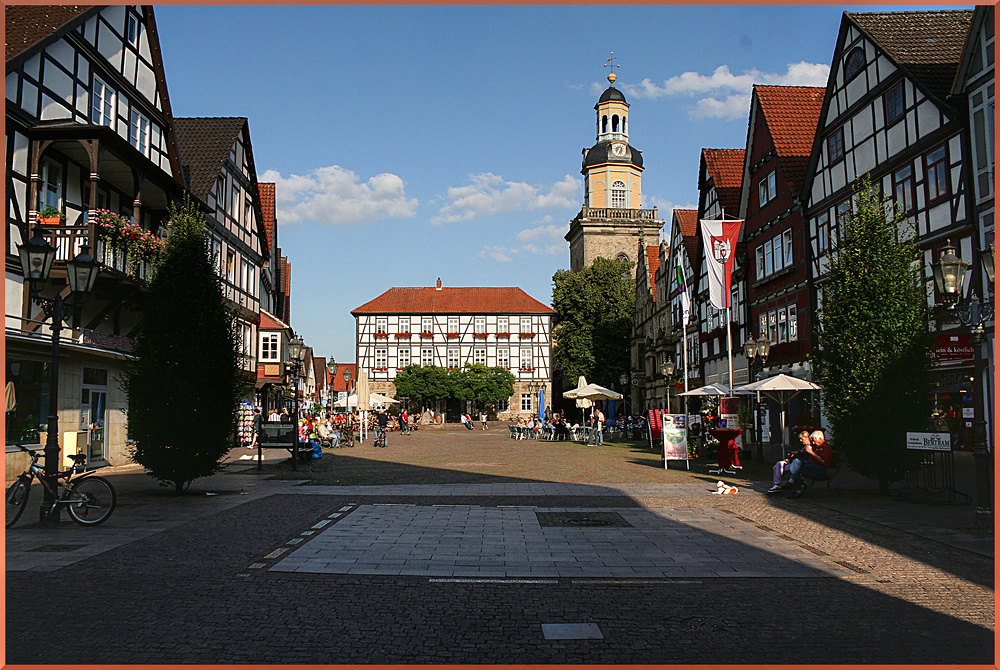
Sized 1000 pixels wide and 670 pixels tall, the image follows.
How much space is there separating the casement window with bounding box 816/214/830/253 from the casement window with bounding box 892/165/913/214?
14.6ft

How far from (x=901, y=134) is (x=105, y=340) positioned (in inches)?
915

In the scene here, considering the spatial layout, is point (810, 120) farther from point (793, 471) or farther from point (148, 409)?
point (148, 409)

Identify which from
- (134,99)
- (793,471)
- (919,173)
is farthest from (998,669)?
(134,99)

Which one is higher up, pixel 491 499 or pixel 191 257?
pixel 191 257

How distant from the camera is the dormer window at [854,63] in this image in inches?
993

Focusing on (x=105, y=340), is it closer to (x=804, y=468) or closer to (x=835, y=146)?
(x=804, y=468)

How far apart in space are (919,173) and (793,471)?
1207cm

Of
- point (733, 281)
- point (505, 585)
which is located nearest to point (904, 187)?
point (733, 281)

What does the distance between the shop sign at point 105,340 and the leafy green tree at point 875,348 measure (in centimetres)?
1607

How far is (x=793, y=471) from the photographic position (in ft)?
47.9

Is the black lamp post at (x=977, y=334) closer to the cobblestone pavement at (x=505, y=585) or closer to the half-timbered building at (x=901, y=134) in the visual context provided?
the cobblestone pavement at (x=505, y=585)

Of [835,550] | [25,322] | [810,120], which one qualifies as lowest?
[835,550]

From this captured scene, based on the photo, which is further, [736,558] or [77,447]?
[77,447]

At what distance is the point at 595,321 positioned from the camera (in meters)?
68.9
